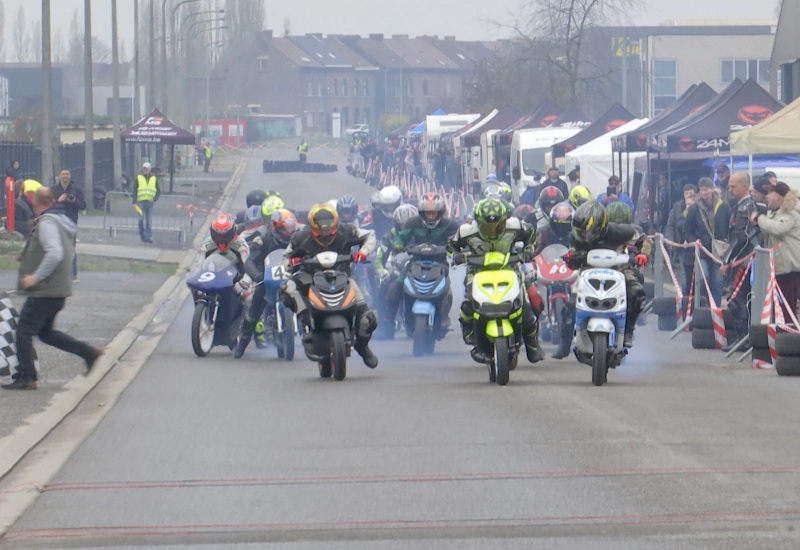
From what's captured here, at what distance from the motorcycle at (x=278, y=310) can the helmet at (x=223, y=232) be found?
2.65ft

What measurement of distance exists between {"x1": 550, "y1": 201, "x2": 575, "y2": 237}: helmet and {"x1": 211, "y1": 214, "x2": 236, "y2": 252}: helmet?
314 centimetres

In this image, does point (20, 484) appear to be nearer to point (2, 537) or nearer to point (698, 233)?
point (2, 537)

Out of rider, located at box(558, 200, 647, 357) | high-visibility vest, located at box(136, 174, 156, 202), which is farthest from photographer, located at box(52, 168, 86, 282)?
rider, located at box(558, 200, 647, 357)

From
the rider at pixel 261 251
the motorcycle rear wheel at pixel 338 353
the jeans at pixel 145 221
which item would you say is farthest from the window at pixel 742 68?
the motorcycle rear wheel at pixel 338 353

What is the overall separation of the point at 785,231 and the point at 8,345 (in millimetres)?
6922

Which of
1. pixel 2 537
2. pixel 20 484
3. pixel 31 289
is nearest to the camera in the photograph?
pixel 2 537

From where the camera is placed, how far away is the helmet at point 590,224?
12016mm

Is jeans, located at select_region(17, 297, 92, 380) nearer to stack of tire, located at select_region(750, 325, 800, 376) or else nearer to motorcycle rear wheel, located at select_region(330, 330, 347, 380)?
motorcycle rear wheel, located at select_region(330, 330, 347, 380)

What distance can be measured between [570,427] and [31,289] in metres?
4.58

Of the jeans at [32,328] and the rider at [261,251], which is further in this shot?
the rider at [261,251]

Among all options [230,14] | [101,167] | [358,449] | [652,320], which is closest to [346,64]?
[230,14]

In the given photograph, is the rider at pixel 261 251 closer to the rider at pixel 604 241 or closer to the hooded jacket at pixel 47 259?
the hooded jacket at pixel 47 259

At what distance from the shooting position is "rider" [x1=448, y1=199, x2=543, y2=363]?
39.7ft

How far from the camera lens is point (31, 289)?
465 inches
